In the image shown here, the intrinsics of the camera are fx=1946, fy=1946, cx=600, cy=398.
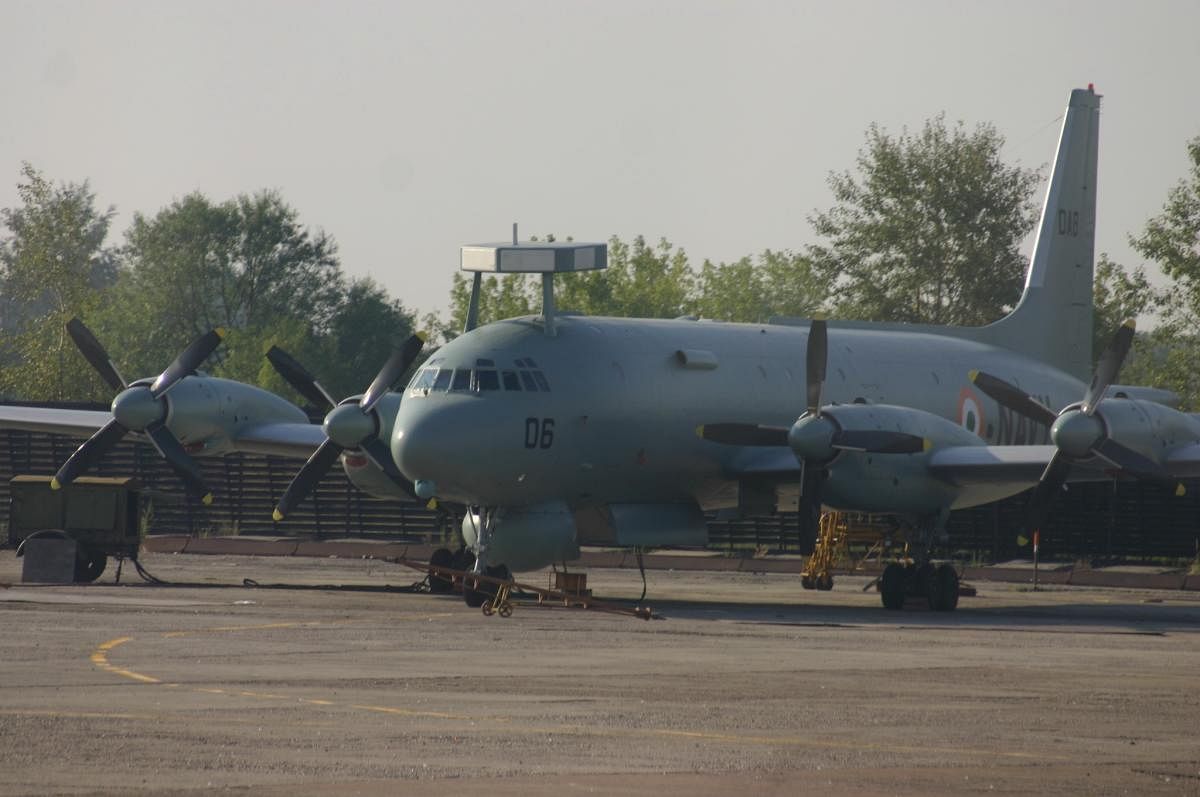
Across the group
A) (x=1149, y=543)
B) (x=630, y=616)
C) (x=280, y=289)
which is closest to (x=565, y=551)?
(x=630, y=616)

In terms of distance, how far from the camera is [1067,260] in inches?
1714

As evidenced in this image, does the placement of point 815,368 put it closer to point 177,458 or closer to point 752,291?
point 177,458

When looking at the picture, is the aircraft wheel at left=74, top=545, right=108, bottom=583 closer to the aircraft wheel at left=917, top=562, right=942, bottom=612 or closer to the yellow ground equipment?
the yellow ground equipment

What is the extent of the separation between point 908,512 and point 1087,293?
1404 cm

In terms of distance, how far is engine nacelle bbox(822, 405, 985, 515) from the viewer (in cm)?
3139

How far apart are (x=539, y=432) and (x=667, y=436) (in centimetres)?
Result: 278

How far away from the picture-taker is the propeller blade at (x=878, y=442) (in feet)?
101

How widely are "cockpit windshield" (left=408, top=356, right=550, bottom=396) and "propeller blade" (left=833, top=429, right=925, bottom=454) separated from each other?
15.7 ft

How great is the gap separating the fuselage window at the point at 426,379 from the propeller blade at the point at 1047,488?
32.0 feet

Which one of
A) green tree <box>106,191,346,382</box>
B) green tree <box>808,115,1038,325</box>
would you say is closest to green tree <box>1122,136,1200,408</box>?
green tree <box>808,115,1038,325</box>

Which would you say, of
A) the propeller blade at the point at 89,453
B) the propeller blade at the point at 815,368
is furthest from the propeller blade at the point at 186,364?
the propeller blade at the point at 815,368

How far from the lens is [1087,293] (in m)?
44.2

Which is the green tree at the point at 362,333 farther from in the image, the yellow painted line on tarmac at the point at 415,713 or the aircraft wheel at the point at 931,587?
the yellow painted line on tarmac at the point at 415,713

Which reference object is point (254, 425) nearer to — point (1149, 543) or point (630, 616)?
point (630, 616)
